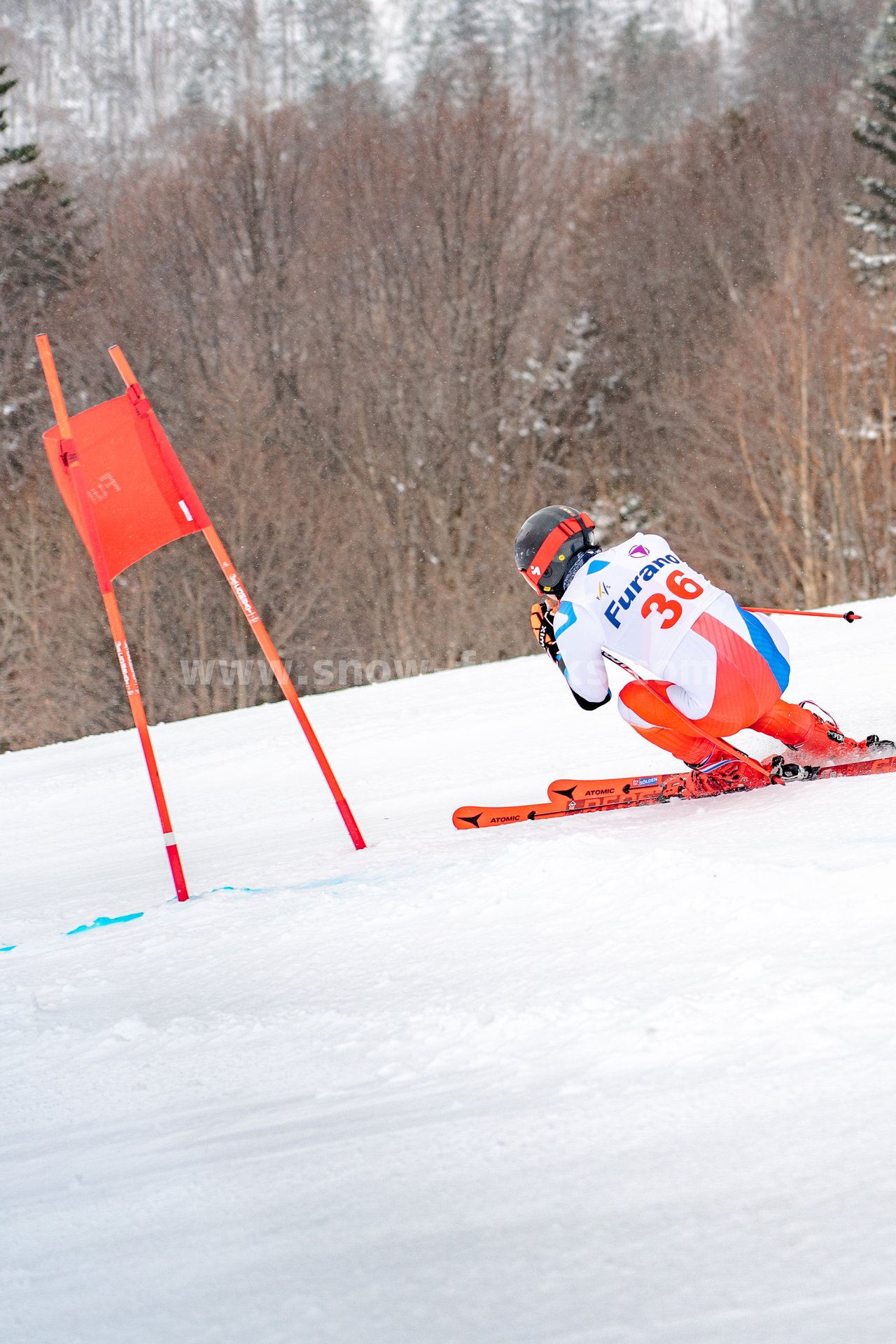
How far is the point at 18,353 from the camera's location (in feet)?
109

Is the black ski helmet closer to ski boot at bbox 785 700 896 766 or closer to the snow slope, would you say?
the snow slope

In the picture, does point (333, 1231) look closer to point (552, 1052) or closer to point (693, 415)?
point (552, 1052)

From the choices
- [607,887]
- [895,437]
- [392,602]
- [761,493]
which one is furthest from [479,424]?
[607,887]

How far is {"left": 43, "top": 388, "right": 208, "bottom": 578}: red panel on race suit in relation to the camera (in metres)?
4.65

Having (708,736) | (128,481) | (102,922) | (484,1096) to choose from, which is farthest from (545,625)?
(484,1096)

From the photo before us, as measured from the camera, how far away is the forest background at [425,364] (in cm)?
2483

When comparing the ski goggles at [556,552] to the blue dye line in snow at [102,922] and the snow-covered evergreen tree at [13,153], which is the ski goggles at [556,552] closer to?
the blue dye line in snow at [102,922]

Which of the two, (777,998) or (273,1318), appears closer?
Result: (273,1318)

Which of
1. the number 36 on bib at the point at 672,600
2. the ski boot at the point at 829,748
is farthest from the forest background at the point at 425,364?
the number 36 on bib at the point at 672,600

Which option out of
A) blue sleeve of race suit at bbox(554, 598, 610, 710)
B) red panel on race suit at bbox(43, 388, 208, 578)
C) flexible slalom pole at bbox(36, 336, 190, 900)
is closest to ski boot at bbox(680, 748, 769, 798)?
blue sleeve of race suit at bbox(554, 598, 610, 710)

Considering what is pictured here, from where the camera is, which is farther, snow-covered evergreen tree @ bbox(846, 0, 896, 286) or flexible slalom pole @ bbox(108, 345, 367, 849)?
snow-covered evergreen tree @ bbox(846, 0, 896, 286)

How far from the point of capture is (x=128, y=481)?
4703mm

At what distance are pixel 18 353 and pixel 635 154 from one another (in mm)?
24758

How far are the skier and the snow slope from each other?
0.89ft
